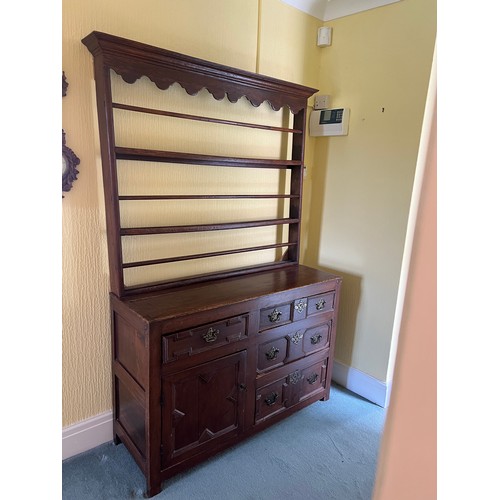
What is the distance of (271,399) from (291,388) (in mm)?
152

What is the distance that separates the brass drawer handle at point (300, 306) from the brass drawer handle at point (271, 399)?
1.51ft

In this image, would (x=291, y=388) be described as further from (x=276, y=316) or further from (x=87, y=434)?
(x=87, y=434)

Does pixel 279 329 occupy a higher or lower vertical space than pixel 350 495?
higher

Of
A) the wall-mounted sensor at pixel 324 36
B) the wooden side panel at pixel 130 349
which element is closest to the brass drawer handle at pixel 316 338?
the wooden side panel at pixel 130 349

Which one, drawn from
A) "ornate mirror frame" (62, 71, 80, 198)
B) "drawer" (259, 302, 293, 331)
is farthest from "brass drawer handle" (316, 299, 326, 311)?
"ornate mirror frame" (62, 71, 80, 198)

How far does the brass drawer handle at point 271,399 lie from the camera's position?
6.68 ft

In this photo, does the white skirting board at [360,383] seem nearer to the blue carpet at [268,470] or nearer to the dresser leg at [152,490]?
the blue carpet at [268,470]

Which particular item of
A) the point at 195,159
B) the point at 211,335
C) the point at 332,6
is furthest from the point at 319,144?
the point at 211,335
